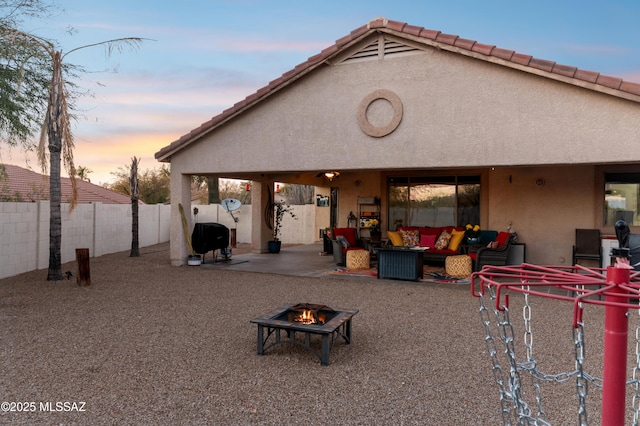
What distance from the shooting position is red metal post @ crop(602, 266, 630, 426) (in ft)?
5.13

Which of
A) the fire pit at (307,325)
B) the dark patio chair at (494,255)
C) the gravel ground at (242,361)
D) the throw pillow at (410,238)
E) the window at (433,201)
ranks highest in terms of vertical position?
the window at (433,201)

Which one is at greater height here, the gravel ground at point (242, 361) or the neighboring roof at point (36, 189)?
the neighboring roof at point (36, 189)

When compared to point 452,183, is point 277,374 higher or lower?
lower

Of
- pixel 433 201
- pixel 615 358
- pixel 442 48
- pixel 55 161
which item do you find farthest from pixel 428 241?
pixel 615 358

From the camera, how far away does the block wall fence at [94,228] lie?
9.95 metres

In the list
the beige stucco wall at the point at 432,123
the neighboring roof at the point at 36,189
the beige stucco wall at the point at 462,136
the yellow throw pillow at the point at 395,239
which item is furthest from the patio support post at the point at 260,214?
the neighboring roof at the point at 36,189

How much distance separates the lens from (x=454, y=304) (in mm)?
7625

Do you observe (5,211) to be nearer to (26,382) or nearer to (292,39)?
(26,382)

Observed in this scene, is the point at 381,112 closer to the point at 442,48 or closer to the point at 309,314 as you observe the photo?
the point at 442,48

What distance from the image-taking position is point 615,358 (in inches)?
62.1

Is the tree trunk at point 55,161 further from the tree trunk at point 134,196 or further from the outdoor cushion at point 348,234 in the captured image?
the outdoor cushion at point 348,234

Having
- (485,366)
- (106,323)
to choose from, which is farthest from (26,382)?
(485,366)

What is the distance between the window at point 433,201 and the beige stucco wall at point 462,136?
0.55 metres

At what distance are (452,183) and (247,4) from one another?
24.3 feet
